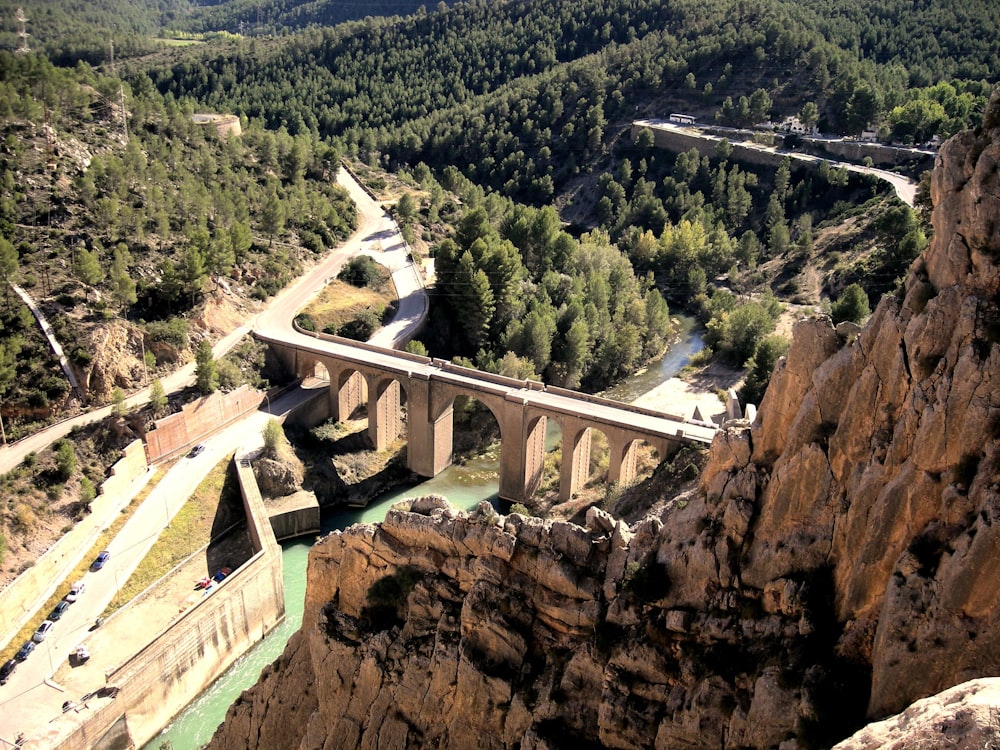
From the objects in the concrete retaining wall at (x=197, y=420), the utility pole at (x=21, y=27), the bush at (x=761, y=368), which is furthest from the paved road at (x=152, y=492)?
the utility pole at (x=21, y=27)

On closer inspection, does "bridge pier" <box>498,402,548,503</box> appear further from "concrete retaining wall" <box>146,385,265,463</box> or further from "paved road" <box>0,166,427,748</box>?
"concrete retaining wall" <box>146,385,265,463</box>

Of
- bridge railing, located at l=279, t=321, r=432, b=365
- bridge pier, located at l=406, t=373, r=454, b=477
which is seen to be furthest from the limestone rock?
bridge railing, located at l=279, t=321, r=432, b=365

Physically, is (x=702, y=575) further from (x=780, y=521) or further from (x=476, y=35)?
(x=476, y=35)

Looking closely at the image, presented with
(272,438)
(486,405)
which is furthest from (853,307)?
(272,438)

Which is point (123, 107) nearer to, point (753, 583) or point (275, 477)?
point (275, 477)

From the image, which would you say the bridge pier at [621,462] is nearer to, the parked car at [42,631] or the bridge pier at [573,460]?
the bridge pier at [573,460]
